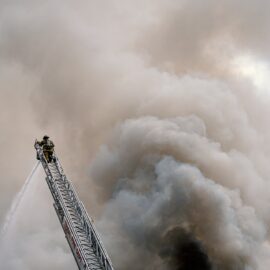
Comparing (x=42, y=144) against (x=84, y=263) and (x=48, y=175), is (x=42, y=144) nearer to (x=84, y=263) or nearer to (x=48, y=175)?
(x=48, y=175)

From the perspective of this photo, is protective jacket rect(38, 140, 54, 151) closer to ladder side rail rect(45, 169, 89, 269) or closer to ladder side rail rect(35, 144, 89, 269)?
ladder side rail rect(35, 144, 89, 269)

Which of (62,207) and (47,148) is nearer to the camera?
(62,207)

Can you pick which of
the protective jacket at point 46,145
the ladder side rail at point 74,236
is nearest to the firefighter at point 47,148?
the protective jacket at point 46,145

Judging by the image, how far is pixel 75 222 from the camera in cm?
4197

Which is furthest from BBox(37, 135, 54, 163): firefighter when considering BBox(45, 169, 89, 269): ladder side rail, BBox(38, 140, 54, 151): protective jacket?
BBox(45, 169, 89, 269): ladder side rail

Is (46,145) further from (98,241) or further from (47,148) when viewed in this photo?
(98,241)

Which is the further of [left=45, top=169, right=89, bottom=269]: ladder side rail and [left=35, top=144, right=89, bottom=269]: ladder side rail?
[left=35, top=144, right=89, bottom=269]: ladder side rail

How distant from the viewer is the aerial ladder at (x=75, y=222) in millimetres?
39594

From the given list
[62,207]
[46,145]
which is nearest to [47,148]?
[46,145]

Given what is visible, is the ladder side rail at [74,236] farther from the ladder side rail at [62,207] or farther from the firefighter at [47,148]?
the firefighter at [47,148]

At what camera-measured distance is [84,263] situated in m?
39.3

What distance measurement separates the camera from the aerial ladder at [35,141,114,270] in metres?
39.6

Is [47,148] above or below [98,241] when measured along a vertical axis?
above

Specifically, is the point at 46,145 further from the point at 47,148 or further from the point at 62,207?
the point at 62,207
